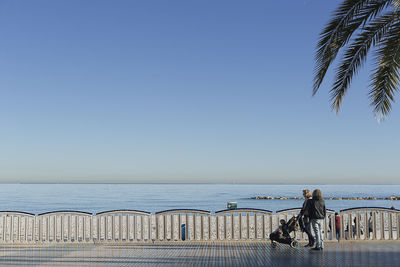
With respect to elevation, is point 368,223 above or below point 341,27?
below

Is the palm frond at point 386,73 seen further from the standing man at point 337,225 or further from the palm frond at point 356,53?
the standing man at point 337,225

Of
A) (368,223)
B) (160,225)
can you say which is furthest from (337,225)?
(160,225)

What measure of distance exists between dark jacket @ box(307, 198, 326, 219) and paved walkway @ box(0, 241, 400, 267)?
921mm

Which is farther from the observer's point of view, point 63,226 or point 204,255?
point 63,226

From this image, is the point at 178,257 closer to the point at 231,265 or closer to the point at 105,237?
the point at 231,265

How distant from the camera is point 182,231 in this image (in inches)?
551

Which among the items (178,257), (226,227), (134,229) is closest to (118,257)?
(178,257)

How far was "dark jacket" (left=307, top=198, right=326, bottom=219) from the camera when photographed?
12.3m

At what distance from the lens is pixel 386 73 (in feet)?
39.5

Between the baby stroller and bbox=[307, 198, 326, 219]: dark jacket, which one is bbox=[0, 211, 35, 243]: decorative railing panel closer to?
the baby stroller

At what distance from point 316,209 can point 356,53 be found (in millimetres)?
4222

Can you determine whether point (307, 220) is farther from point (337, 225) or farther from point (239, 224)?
point (239, 224)

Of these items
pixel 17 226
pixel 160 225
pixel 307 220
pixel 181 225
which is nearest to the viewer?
pixel 307 220

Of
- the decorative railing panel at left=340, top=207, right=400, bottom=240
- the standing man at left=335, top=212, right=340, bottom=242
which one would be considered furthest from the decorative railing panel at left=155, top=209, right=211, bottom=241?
the decorative railing panel at left=340, top=207, right=400, bottom=240
